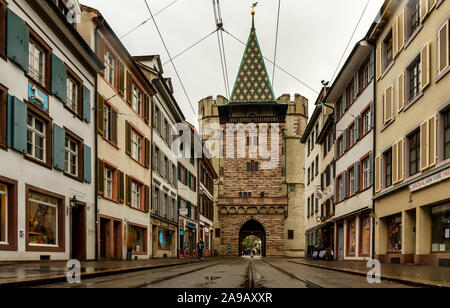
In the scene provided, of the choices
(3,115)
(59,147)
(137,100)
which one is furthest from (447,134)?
(137,100)

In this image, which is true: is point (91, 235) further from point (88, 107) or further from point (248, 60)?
point (248, 60)

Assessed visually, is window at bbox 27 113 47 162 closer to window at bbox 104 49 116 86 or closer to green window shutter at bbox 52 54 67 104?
green window shutter at bbox 52 54 67 104

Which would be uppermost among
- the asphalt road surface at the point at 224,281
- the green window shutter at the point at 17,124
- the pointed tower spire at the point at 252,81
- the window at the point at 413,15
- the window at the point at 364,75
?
the pointed tower spire at the point at 252,81

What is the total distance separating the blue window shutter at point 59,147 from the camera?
16.8 m

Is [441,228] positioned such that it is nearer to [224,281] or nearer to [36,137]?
[224,281]

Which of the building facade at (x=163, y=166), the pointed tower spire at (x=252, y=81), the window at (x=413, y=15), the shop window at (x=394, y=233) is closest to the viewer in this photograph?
the window at (x=413, y=15)

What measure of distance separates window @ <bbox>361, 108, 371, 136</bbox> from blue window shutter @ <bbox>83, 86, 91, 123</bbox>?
505 inches

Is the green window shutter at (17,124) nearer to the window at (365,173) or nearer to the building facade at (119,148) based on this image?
the building facade at (119,148)

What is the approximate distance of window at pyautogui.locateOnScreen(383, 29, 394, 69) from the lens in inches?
842

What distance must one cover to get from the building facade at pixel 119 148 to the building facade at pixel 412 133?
1169 centimetres

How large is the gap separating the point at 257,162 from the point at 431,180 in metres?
51.1

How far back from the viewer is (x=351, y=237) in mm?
28484

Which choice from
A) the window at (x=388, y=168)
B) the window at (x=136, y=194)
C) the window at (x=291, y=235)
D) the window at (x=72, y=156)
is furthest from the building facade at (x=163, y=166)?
the window at (x=291, y=235)
